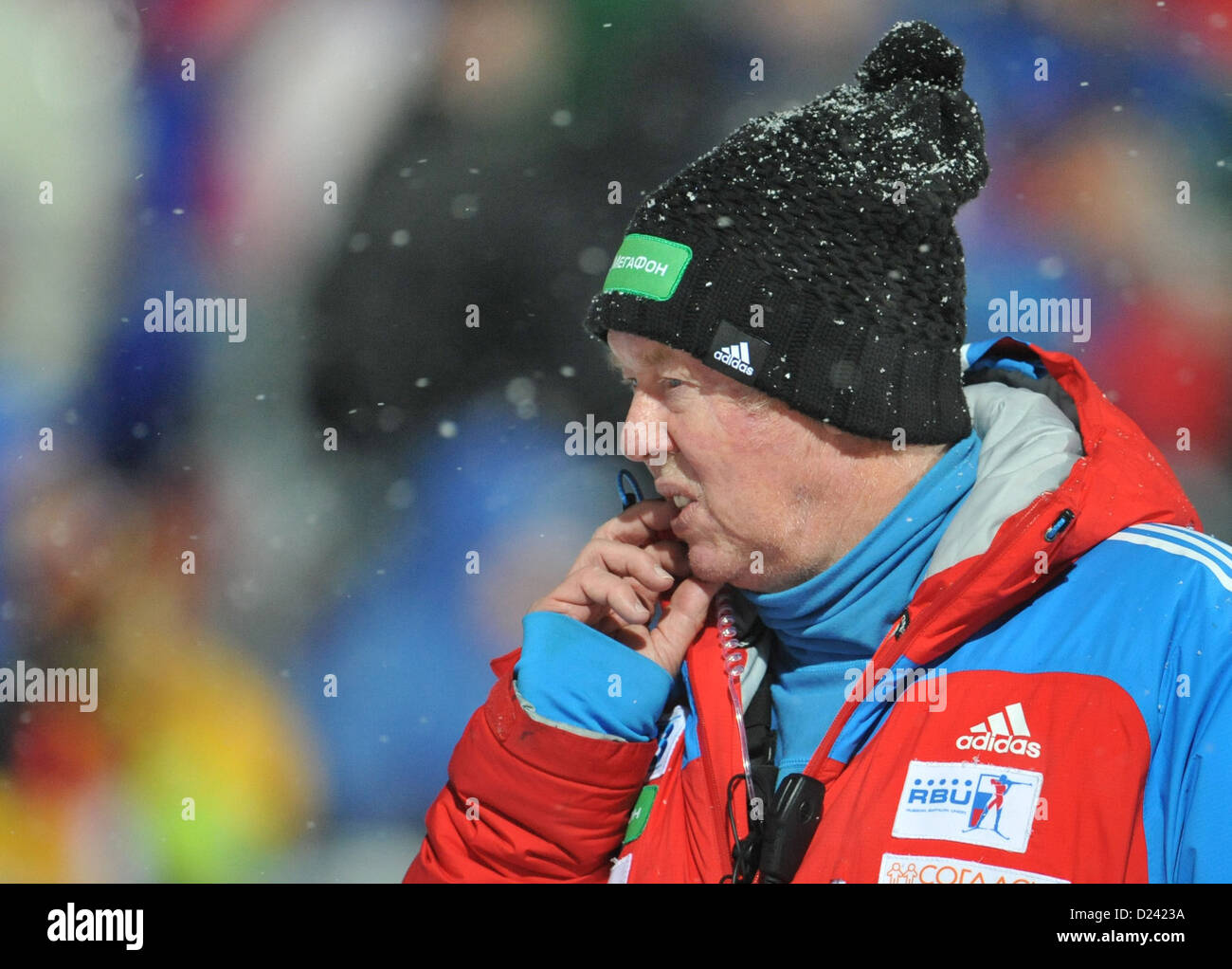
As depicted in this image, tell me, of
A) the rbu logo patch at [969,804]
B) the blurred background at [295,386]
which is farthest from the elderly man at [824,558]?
the blurred background at [295,386]

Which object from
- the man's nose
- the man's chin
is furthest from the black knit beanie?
the man's chin

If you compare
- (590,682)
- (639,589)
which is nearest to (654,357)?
(639,589)

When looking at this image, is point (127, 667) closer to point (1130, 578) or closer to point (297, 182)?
point (297, 182)

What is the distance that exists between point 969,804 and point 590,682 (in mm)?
624

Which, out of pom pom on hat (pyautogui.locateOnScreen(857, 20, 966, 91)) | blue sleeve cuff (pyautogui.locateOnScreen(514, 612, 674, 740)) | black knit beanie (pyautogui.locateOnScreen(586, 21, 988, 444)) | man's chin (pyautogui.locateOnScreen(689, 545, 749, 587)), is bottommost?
blue sleeve cuff (pyautogui.locateOnScreen(514, 612, 674, 740))

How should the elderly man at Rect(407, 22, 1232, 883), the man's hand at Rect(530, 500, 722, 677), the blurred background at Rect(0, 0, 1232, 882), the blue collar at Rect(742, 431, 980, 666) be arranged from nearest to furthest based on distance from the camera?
the elderly man at Rect(407, 22, 1232, 883) → the blue collar at Rect(742, 431, 980, 666) → the man's hand at Rect(530, 500, 722, 677) → the blurred background at Rect(0, 0, 1232, 882)

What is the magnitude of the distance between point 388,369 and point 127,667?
108cm

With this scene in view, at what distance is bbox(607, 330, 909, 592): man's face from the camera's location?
5.45 feet

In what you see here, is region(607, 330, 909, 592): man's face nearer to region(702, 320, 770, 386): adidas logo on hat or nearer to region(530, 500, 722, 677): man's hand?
region(702, 320, 770, 386): adidas logo on hat

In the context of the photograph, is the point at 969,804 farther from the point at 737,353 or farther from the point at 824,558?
the point at 737,353

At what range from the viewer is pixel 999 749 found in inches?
52.4

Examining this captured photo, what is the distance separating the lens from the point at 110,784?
3.03 meters

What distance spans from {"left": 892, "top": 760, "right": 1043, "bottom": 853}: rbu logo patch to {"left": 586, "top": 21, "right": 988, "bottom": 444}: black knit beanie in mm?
514

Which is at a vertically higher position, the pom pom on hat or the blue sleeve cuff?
the pom pom on hat
